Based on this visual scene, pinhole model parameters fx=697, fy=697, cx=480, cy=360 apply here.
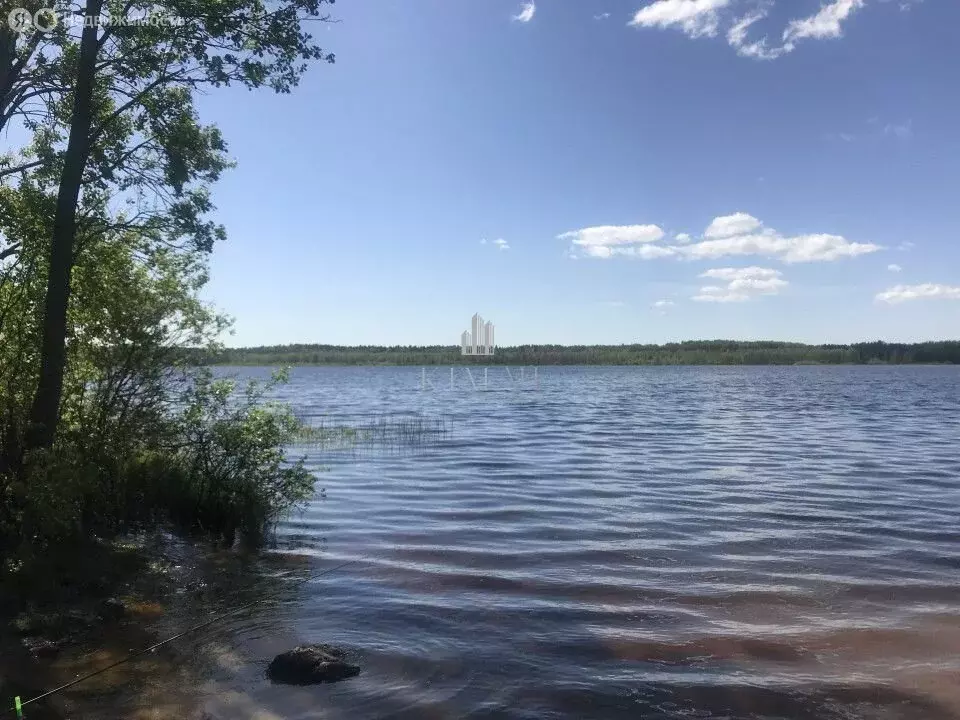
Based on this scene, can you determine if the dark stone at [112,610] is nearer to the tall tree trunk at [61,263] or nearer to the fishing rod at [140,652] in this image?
the fishing rod at [140,652]

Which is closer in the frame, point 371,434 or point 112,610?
point 112,610

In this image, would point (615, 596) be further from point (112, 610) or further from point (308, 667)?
point (112, 610)

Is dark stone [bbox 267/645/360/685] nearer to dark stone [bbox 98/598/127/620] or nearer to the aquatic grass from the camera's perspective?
dark stone [bbox 98/598/127/620]

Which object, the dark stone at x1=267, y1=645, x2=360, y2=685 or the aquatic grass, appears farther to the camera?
the aquatic grass

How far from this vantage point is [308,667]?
7062 millimetres

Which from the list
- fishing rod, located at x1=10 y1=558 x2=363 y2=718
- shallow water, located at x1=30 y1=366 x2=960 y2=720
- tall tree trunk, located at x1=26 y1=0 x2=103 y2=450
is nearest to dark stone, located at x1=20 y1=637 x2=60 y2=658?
fishing rod, located at x1=10 y1=558 x2=363 y2=718

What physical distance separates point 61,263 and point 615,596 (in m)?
8.62

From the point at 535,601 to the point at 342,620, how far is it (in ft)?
8.88

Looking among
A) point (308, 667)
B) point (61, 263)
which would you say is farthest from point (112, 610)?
point (61, 263)

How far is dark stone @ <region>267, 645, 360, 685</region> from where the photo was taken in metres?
6.95

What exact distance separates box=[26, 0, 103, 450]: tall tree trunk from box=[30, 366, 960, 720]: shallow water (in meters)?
3.41

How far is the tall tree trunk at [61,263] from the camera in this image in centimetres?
859

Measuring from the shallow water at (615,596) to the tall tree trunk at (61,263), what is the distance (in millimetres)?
3405

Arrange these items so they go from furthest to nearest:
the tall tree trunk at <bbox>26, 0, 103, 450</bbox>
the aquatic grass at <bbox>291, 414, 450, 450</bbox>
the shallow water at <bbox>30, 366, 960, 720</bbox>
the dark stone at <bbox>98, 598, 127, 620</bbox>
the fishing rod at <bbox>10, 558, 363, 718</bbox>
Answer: the aquatic grass at <bbox>291, 414, 450, 450</bbox> → the tall tree trunk at <bbox>26, 0, 103, 450</bbox> → the dark stone at <bbox>98, 598, 127, 620</bbox> → the shallow water at <bbox>30, 366, 960, 720</bbox> → the fishing rod at <bbox>10, 558, 363, 718</bbox>
